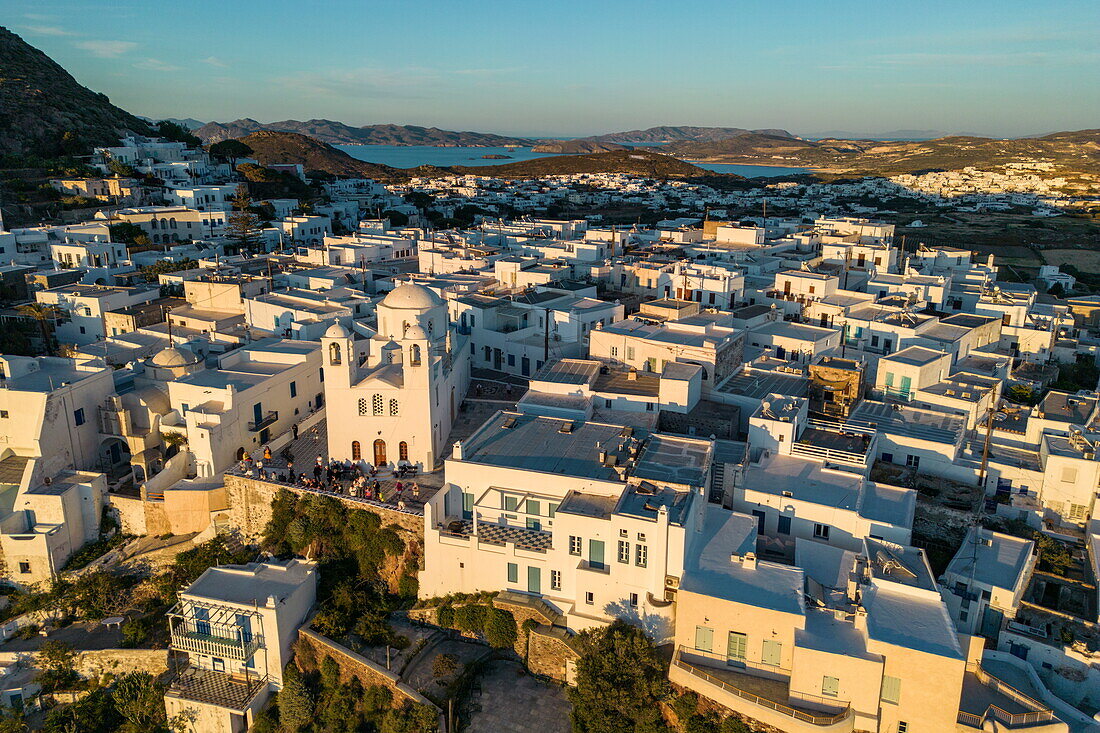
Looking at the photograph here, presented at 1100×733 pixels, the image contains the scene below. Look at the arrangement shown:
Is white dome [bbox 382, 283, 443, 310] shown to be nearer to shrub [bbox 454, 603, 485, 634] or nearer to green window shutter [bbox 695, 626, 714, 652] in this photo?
shrub [bbox 454, 603, 485, 634]

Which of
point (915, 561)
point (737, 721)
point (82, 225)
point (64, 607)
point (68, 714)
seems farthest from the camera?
point (82, 225)

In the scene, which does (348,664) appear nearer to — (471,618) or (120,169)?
(471,618)

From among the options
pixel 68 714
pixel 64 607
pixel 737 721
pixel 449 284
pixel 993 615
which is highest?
pixel 449 284

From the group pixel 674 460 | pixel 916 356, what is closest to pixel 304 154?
pixel 916 356

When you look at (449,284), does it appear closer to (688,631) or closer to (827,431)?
(827,431)

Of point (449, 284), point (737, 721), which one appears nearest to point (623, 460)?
point (737, 721)

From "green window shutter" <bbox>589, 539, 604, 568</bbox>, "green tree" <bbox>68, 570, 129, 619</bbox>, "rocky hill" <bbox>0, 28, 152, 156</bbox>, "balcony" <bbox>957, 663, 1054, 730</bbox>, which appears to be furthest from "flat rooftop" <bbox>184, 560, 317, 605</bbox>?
"rocky hill" <bbox>0, 28, 152, 156</bbox>

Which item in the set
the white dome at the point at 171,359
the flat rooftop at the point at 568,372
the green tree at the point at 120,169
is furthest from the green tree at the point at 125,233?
A: the flat rooftop at the point at 568,372
